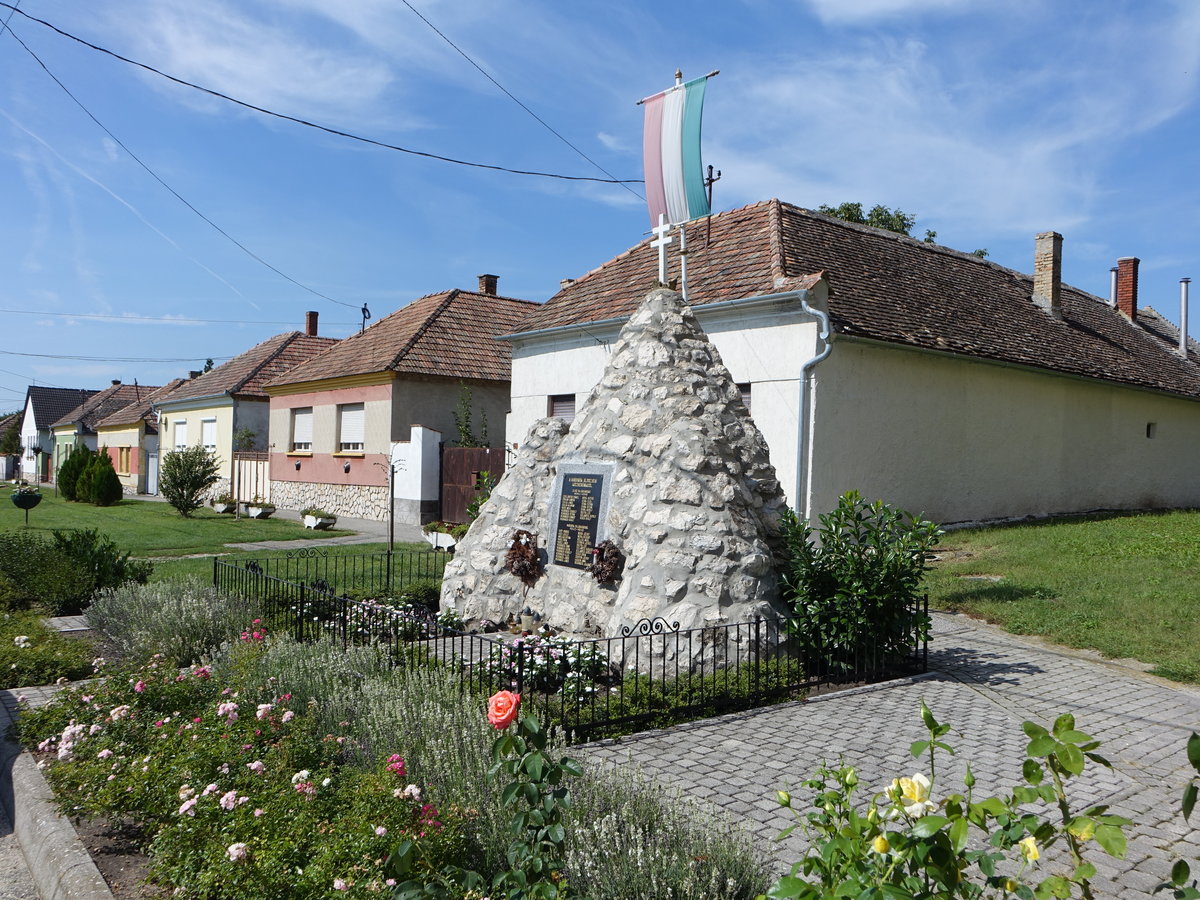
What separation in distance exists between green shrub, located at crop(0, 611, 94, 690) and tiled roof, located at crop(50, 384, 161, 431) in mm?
49525

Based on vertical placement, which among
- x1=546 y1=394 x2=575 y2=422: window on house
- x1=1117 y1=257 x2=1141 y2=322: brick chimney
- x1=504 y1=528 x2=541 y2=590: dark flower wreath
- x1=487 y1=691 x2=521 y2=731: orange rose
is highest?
x1=1117 y1=257 x2=1141 y2=322: brick chimney

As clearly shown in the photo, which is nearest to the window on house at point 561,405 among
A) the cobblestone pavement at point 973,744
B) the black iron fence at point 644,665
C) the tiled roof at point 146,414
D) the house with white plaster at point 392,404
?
the house with white plaster at point 392,404

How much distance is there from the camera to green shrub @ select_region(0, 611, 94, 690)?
7.43 m

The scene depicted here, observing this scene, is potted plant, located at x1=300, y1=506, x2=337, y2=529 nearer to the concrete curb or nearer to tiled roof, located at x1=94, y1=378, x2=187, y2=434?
the concrete curb

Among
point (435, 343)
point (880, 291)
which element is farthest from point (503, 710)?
point (435, 343)

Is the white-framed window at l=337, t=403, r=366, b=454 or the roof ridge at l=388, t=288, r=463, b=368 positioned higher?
the roof ridge at l=388, t=288, r=463, b=368

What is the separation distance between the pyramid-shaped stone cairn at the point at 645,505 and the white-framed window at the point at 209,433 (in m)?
25.6

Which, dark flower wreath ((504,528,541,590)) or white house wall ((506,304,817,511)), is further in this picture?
white house wall ((506,304,817,511))

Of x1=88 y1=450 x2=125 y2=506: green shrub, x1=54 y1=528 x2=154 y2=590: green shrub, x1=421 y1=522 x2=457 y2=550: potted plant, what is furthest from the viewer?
x1=88 y1=450 x2=125 y2=506: green shrub

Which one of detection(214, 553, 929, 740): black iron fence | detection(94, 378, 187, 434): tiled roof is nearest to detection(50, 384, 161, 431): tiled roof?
detection(94, 378, 187, 434): tiled roof

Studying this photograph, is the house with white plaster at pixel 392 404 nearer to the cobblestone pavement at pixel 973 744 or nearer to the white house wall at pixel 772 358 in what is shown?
the white house wall at pixel 772 358

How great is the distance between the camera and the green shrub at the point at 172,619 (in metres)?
7.73

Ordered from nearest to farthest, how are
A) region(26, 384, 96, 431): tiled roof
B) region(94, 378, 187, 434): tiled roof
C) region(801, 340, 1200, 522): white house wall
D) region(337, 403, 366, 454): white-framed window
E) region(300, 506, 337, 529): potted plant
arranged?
region(801, 340, 1200, 522): white house wall < region(300, 506, 337, 529): potted plant < region(337, 403, 366, 454): white-framed window < region(94, 378, 187, 434): tiled roof < region(26, 384, 96, 431): tiled roof

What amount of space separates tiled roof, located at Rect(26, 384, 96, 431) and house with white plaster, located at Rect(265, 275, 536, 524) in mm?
47931
